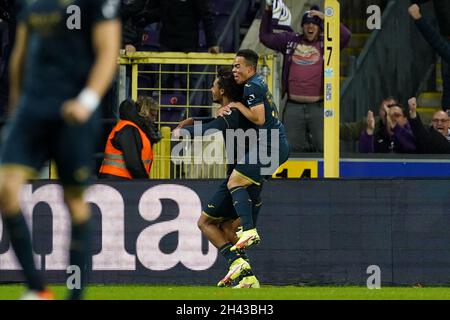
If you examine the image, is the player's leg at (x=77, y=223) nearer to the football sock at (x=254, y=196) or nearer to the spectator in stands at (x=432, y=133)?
the football sock at (x=254, y=196)

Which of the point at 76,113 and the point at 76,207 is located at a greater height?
the point at 76,113

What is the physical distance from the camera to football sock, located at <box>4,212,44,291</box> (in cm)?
846

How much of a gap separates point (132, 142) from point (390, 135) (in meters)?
3.71

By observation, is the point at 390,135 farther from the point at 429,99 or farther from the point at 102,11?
the point at 102,11

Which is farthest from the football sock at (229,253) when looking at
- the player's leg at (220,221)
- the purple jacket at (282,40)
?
the purple jacket at (282,40)

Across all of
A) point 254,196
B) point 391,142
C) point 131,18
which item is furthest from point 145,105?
point 391,142

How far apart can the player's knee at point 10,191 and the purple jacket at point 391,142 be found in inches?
368

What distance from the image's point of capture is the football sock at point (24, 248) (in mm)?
8461

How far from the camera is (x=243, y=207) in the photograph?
43.1ft

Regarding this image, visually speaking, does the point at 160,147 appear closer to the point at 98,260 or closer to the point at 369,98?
the point at 98,260

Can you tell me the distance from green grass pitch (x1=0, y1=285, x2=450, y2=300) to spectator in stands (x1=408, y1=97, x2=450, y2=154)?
2.97 metres

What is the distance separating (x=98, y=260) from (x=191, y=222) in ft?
3.43

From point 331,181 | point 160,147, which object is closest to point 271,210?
point 331,181

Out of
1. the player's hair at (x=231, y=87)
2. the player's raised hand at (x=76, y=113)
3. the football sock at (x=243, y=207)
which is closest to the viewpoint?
the player's raised hand at (x=76, y=113)
